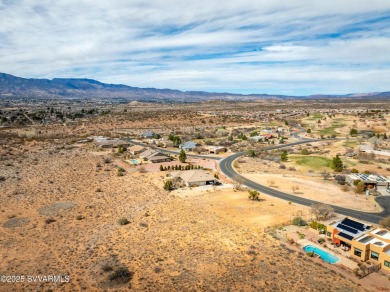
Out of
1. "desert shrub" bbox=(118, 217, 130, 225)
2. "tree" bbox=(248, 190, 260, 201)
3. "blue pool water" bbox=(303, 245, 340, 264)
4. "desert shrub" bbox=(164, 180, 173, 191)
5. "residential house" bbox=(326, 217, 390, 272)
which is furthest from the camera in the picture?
"desert shrub" bbox=(164, 180, 173, 191)

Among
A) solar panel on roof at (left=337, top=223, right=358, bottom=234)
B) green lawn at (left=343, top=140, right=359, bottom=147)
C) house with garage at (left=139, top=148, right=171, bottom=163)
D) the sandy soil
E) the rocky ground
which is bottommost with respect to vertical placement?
the rocky ground

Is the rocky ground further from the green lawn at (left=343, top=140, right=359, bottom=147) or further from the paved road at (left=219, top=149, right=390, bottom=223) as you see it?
the green lawn at (left=343, top=140, right=359, bottom=147)

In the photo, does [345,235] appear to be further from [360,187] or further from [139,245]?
[360,187]

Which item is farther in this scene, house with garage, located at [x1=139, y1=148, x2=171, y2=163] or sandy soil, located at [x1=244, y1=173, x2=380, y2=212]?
house with garage, located at [x1=139, y1=148, x2=171, y2=163]

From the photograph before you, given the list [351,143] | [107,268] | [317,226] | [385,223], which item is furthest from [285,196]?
[351,143]

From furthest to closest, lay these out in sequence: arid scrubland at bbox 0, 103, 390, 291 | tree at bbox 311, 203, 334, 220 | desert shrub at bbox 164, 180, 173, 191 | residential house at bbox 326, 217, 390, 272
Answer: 1. desert shrub at bbox 164, 180, 173, 191
2. tree at bbox 311, 203, 334, 220
3. residential house at bbox 326, 217, 390, 272
4. arid scrubland at bbox 0, 103, 390, 291

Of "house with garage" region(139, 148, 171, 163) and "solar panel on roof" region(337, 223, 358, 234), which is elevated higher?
"solar panel on roof" region(337, 223, 358, 234)

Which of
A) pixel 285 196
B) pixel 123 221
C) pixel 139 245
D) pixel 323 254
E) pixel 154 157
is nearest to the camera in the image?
pixel 323 254

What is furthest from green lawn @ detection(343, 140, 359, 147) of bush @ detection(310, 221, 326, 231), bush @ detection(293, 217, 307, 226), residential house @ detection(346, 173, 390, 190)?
bush @ detection(310, 221, 326, 231)
